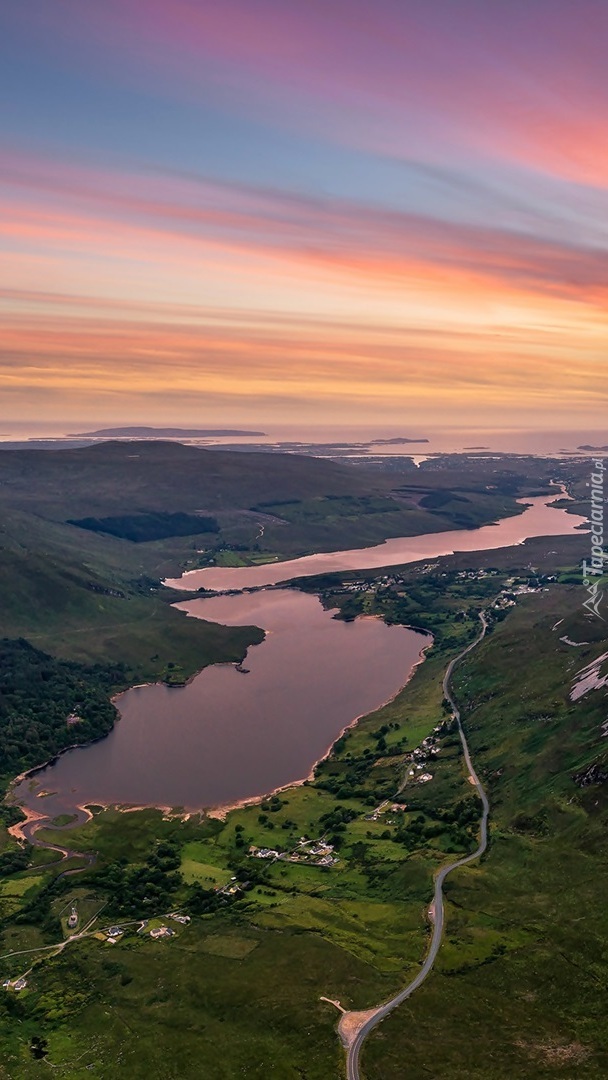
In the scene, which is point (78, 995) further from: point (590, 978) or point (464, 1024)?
point (590, 978)

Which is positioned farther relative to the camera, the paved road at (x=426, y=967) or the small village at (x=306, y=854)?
the small village at (x=306, y=854)

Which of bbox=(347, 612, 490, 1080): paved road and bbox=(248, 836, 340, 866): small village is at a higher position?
bbox=(347, 612, 490, 1080): paved road

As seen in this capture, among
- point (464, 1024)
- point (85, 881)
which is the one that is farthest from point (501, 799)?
point (85, 881)

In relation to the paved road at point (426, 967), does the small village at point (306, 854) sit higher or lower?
lower

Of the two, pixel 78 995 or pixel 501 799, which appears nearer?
pixel 78 995

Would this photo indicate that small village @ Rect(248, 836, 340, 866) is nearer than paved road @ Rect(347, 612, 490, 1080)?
No

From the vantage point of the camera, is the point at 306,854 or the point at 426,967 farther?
the point at 306,854

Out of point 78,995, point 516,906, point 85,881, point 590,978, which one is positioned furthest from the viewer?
point 85,881

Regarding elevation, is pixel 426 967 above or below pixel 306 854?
above

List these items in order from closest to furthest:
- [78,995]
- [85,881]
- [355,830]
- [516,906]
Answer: [78,995], [516,906], [85,881], [355,830]

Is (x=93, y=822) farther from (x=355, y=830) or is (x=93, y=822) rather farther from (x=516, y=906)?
(x=516, y=906)

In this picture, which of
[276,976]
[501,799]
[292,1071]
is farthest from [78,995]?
[501,799]
